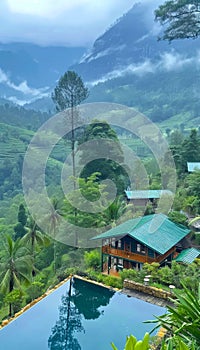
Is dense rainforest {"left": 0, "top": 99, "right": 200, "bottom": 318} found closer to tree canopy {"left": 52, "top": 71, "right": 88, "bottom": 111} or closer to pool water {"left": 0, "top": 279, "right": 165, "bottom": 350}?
pool water {"left": 0, "top": 279, "right": 165, "bottom": 350}

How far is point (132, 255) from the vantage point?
10227 millimetres

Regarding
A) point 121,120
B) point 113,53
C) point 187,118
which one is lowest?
point 121,120

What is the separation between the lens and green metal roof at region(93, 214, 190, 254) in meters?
9.88

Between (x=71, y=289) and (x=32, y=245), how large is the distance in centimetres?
453

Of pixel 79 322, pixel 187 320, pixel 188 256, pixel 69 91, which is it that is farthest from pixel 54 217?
pixel 187 320

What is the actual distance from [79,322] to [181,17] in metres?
12.3

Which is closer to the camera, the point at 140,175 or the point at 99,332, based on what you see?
the point at 99,332

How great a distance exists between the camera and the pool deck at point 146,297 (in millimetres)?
7151

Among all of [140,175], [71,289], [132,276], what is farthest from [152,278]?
[140,175]

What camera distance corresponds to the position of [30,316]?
6.89 metres

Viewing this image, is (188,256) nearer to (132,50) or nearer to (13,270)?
(13,270)

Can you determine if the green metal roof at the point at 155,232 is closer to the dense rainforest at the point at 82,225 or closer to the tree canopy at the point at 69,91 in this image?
the dense rainforest at the point at 82,225

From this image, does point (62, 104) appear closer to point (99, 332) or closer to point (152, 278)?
point (152, 278)

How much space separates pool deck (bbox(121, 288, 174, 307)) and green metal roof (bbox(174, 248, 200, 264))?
7.68 feet
